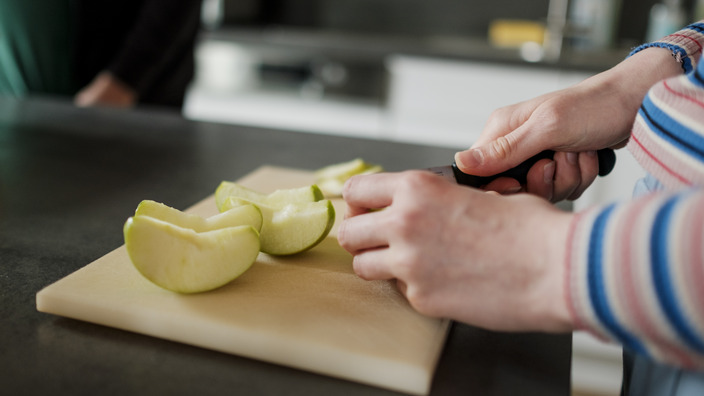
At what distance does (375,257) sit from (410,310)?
0.21 ft

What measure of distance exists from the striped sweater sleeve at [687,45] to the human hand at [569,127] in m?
0.01

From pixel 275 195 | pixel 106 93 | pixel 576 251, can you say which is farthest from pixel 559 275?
pixel 106 93

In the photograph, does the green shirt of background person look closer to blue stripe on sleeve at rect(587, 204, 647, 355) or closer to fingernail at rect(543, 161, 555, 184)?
fingernail at rect(543, 161, 555, 184)

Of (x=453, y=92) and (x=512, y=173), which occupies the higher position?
(x=512, y=173)

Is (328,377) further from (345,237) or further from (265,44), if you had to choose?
(265,44)

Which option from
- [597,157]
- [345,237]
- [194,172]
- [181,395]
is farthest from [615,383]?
[181,395]

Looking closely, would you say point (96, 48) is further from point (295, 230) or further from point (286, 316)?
point (286, 316)

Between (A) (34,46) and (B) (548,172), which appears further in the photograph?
(A) (34,46)

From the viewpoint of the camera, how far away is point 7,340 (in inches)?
21.5

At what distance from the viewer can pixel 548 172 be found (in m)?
0.82

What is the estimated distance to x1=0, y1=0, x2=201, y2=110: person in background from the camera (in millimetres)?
1764

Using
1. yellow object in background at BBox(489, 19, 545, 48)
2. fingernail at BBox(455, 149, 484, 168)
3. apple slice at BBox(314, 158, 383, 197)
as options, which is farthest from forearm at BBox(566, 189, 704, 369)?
yellow object in background at BBox(489, 19, 545, 48)

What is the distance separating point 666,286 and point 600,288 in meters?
0.04

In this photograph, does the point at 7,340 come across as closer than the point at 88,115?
Yes
